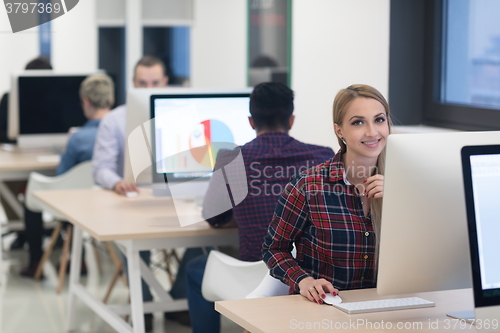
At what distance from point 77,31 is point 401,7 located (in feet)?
16.3

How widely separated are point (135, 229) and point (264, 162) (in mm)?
580

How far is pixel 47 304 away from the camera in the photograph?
3834mm

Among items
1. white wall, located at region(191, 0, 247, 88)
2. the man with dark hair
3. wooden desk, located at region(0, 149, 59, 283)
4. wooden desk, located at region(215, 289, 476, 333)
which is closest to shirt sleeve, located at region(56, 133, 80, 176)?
wooden desk, located at region(0, 149, 59, 283)

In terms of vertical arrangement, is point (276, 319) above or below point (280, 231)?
below

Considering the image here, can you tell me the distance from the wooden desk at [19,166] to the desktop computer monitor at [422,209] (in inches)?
122

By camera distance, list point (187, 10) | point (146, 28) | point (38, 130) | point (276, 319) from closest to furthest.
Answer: point (276, 319) < point (38, 130) < point (187, 10) < point (146, 28)

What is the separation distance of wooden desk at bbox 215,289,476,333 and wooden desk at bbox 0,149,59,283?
2808 millimetres

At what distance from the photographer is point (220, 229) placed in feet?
8.73

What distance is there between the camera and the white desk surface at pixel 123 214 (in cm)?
259

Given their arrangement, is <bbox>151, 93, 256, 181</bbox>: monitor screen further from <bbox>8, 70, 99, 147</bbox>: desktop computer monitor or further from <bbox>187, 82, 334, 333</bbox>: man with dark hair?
<bbox>8, 70, 99, 147</bbox>: desktop computer monitor

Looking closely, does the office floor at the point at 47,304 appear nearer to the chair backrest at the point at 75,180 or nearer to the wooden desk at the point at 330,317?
the chair backrest at the point at 75,180

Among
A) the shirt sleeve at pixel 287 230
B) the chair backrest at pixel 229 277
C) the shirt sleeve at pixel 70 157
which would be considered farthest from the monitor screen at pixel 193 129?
the shirt sleeve at pixel 70 157

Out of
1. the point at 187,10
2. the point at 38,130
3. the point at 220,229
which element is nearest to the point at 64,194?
the point at 220,229

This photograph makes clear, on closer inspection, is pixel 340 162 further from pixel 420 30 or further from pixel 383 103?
pixel 420 30
